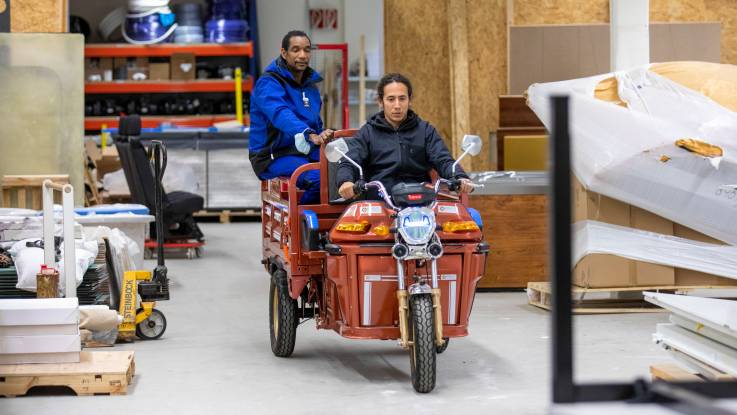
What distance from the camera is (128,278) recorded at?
22.6ft

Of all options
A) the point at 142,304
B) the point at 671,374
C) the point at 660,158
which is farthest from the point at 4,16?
the point at 671,374

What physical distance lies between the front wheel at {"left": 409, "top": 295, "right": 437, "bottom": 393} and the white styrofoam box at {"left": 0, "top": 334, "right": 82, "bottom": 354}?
1.58 m

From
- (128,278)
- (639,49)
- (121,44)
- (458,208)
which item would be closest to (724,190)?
(639,49)

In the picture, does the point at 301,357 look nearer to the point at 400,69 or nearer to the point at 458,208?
the point at 458,208

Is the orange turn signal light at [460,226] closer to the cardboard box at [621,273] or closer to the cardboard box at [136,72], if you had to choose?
the cardboard box at [621,273]

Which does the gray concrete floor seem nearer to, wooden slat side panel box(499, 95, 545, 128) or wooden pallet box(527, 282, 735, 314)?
wooden pallet box(527, 282, 735, 314)

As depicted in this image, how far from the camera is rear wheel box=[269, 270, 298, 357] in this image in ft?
19.9

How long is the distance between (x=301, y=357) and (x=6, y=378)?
5.58 ft

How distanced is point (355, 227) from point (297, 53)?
175 centimetres

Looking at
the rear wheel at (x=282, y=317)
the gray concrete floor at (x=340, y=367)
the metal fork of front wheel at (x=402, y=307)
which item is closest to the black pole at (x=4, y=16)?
the gray concrete floor at (x=340, y=367)

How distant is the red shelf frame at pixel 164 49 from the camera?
1730 cm

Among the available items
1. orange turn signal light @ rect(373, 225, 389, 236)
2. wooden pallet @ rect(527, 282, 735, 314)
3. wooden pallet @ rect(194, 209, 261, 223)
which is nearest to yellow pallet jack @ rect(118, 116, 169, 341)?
orange turn signal light @ rect(373, 225, 389, 236)

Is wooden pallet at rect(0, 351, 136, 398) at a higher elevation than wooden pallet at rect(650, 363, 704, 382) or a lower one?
lower

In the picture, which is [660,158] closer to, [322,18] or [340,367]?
[340,367]
